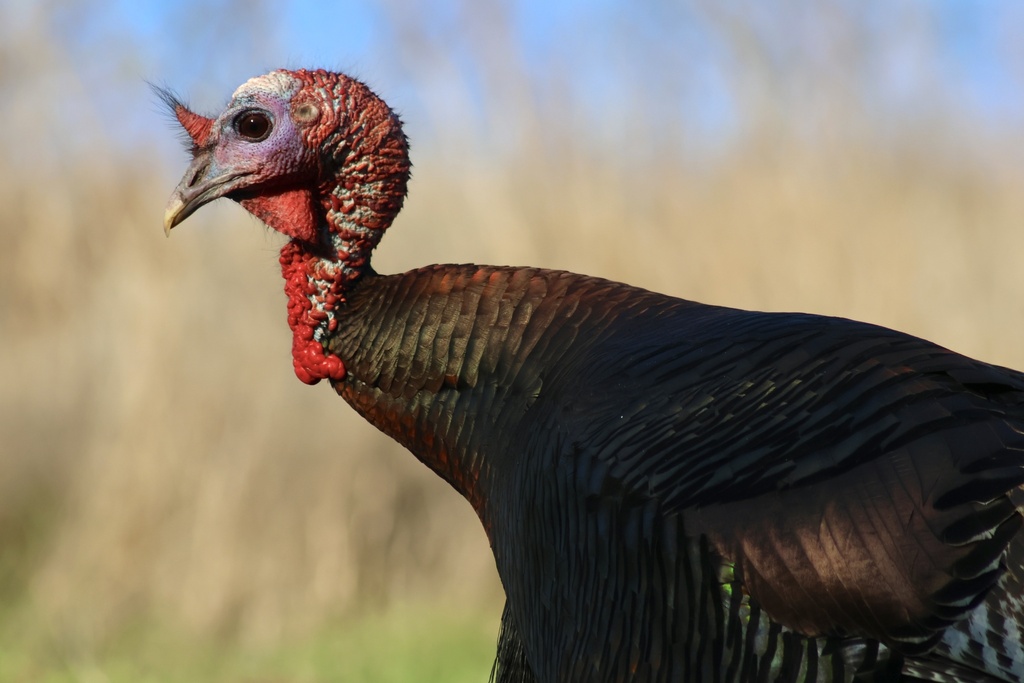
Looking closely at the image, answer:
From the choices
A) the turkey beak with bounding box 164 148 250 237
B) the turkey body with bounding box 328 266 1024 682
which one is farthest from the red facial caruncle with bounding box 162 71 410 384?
the turkey body with bounding box 328 266 1024 682

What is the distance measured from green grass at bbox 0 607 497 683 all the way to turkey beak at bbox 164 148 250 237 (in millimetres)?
2981

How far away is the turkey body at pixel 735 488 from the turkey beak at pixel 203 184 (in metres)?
0.66

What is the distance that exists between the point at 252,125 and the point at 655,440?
1340 millimetres

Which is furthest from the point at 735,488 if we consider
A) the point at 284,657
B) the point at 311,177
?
the point at 284,657

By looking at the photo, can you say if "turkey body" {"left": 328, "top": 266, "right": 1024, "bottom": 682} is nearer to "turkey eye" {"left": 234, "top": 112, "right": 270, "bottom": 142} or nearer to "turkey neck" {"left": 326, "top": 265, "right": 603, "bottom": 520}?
"turkey neck" {"left": 326, "top": 265, "right": 603, "bottom": 520}

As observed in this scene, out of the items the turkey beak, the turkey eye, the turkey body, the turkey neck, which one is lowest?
the turkey body

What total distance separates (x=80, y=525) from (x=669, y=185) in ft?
10.8

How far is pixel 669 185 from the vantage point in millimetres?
7047

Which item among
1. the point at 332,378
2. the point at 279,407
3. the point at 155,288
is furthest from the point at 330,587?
the point at 332,378

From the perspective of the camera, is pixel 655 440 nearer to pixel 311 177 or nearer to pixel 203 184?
pixel 311 177

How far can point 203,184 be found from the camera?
10.5 feet

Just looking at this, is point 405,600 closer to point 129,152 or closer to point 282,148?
point 129,152

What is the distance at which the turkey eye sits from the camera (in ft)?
10.5

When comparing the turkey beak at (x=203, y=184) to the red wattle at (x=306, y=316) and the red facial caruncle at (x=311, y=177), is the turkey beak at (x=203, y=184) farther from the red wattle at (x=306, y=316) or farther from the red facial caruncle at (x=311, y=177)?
the red wattle at (x=306, y=316)
